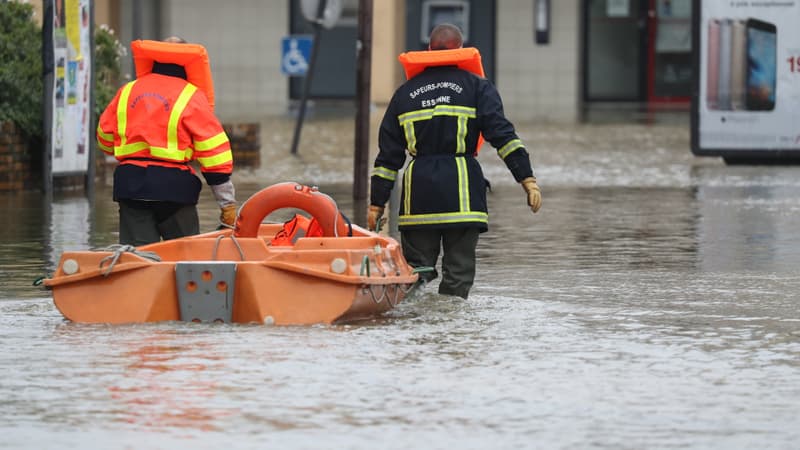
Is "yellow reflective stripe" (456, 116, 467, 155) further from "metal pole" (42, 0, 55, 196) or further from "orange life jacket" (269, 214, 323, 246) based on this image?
"metal pole" (42, 0, 55, 196)

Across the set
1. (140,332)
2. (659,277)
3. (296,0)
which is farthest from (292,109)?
(140,332)

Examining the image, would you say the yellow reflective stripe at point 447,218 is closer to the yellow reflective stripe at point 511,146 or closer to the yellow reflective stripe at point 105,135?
the yellow reflective stripe at point 511,146

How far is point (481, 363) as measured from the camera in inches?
324

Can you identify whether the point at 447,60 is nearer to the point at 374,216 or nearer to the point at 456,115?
the point at 456,115

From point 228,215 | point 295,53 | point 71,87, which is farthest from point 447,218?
point 295,53

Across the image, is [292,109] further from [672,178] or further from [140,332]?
[140,332]

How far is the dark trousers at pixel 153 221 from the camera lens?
34.0 ft

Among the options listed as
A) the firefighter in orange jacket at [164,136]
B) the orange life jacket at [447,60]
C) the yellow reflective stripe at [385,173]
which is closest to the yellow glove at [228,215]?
the firefighter in orange jacket at [164,136]

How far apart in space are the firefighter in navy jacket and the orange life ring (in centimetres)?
27

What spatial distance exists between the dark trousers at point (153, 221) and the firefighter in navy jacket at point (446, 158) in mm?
964

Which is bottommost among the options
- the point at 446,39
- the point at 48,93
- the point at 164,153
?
the point at 164,153

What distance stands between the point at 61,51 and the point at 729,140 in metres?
8.37

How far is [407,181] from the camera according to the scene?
34.0 feet

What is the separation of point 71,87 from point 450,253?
27.0 feet
